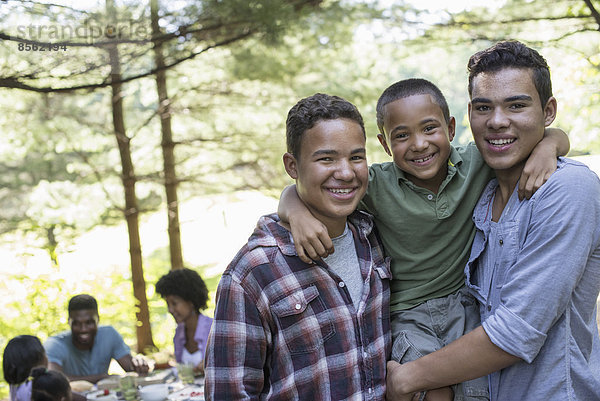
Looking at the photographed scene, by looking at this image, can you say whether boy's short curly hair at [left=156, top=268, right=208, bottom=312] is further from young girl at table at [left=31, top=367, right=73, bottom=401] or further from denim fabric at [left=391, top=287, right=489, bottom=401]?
denim fabric at [left=391, top=287, right=489, bottom=401]

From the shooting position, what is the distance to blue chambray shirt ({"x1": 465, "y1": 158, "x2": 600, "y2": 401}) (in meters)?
1.50

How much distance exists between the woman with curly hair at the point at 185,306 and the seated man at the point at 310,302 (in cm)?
282

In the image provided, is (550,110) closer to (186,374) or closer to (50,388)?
(186,374)

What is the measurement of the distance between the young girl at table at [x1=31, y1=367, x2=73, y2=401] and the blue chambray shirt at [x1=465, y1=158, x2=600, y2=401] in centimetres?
277

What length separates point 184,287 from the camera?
459 centimetres

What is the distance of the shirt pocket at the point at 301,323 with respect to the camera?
1669 mm

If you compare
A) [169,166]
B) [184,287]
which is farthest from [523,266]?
[169,166]

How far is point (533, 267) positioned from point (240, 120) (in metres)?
7.58

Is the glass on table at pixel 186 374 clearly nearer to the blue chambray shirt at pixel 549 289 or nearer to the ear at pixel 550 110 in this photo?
the blue chambray shirt at pixel 549 289

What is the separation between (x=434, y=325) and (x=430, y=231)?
1.06 ft

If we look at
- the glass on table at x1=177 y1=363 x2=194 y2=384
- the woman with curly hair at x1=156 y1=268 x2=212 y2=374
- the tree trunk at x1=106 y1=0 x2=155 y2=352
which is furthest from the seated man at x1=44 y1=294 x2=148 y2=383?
the tree trunk at x1=106 y1=0 x2=155 y2=352

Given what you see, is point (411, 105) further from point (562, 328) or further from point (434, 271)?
point (562, 328)

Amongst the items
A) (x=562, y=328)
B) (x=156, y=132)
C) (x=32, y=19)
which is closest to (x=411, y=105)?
(x=562, y=328)

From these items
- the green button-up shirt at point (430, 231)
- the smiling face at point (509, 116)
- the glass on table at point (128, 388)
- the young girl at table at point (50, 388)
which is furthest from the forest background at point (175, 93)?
the smiling face at point (509, 116)
